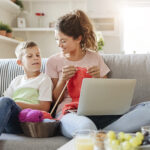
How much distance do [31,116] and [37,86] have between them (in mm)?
440

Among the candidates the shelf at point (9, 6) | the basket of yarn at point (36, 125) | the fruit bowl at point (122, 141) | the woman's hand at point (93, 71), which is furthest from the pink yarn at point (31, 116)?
the shelf at point (9, 6)

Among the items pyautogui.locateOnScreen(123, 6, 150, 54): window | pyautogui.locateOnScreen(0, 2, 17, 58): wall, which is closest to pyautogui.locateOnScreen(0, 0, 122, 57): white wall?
pyautogui.locateOnScreen(0, 2, 17, 58): wall

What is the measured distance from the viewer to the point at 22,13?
4.56 m

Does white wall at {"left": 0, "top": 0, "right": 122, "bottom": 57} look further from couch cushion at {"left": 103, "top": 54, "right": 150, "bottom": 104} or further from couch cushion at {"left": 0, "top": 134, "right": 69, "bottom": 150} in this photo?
couch cushion at {"left": 0, "top": 134, "right": 69, "bottom": 150}

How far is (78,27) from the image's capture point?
205 cm

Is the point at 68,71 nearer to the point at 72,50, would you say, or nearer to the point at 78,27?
the point at 72,50

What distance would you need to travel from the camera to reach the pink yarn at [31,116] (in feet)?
5.06

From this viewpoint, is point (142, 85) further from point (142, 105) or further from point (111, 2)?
point (111, 2)

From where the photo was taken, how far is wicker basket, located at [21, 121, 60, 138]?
1.53 meters

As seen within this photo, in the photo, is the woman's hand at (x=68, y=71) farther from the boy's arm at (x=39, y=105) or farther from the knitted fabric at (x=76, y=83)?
the boy's arm at (x=39, y=105)

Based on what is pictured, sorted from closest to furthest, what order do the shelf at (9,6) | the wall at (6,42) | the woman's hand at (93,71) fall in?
the woman's hand at (93,71)
the shelf at (9,6)
the wall at (6,42)

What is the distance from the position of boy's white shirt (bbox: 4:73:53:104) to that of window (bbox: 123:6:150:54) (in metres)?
2.72

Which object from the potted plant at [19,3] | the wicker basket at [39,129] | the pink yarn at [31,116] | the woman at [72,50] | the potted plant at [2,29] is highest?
the potted plant at [19,3]

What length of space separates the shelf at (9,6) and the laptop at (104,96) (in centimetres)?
269
